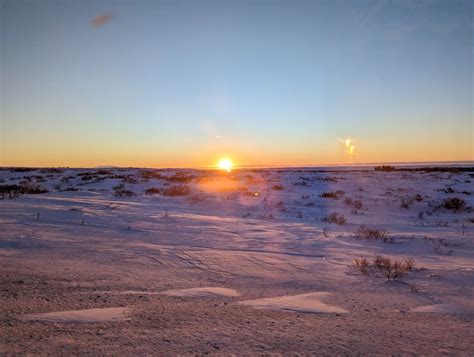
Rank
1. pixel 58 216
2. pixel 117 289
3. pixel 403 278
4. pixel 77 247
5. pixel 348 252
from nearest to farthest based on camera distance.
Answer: pixel 117 289 → pixel 403 278 → pixel 77 247 → pixel 348 252 → pixel 58 216

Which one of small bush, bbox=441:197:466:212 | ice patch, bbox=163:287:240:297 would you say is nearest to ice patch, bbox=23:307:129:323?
ice patch, bbox=163:287:240:297

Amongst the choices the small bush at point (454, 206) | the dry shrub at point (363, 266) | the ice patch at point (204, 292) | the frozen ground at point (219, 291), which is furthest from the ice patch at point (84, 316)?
the small bush at point (454, 206)

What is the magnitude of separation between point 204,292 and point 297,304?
0.80 metres

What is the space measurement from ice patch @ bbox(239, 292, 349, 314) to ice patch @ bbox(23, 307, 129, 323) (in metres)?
0.96

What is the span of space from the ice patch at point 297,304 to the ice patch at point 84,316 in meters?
A: 0.96

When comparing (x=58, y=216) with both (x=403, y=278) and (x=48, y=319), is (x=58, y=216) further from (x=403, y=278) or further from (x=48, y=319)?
(x=403, y=278)

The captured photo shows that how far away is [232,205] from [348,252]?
21.4 feet

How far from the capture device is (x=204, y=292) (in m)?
3.14

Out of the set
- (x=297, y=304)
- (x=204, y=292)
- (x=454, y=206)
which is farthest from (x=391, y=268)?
(x=454, y=206)

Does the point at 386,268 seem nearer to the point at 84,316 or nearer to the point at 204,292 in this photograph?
the point at 204,292

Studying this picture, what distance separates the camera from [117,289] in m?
3.11

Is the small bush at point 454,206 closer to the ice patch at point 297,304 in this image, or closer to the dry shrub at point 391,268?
the dry shrub at point 391,268

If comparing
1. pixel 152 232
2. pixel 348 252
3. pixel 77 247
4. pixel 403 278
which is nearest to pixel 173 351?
pixel 403 278

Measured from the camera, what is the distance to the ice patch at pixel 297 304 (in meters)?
2.75
